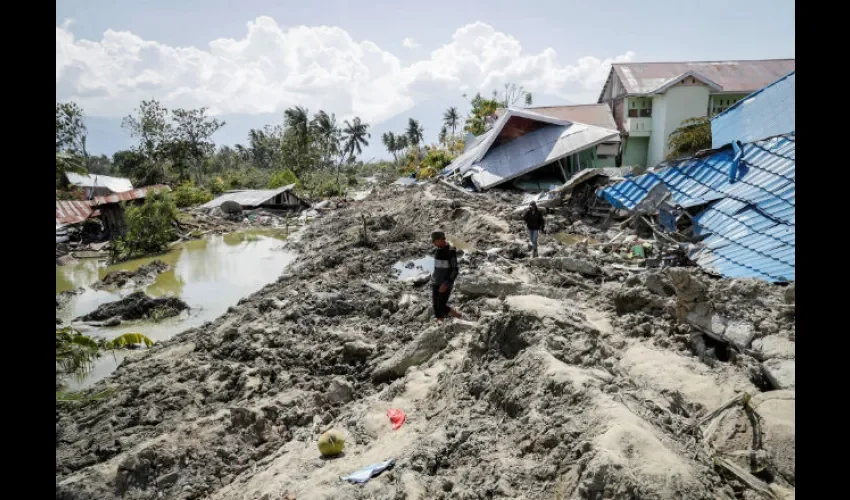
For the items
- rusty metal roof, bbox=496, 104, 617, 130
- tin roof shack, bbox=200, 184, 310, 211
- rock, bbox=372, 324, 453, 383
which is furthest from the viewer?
tin roof shack, bbox=200, 184, 310, 211

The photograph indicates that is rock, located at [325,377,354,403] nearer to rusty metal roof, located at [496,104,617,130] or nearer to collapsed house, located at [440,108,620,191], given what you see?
collapsed house, located at [440,108,620,191]

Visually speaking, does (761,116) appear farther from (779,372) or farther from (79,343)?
(79,343)

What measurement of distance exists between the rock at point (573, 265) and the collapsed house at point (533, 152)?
49.9 ft

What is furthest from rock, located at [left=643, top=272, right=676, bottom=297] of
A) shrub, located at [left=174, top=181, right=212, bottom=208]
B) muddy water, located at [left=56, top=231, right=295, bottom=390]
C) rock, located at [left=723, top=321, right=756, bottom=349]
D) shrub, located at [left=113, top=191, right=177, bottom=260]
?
shrub, located at [left=174, top=181, right=212, bottom=208]

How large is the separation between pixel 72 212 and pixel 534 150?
75.0 ft

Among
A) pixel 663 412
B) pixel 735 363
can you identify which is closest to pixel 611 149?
pixel 735 363

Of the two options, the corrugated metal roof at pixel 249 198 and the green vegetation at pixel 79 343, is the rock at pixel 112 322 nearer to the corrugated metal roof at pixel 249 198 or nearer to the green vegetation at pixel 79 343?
the green vegetation at pixel 79 343

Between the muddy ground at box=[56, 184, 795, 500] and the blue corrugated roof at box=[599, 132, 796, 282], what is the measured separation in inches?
73.0

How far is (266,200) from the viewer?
32188mm

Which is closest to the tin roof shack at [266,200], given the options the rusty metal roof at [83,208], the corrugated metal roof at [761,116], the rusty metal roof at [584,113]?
the rusty metal roof at [83,208]

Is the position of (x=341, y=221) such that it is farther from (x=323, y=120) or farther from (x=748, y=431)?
(x=323, y=120)

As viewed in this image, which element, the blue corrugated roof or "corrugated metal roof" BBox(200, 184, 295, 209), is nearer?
the blue corrugated roof

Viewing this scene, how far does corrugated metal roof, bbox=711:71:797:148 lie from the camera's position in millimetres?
14555
